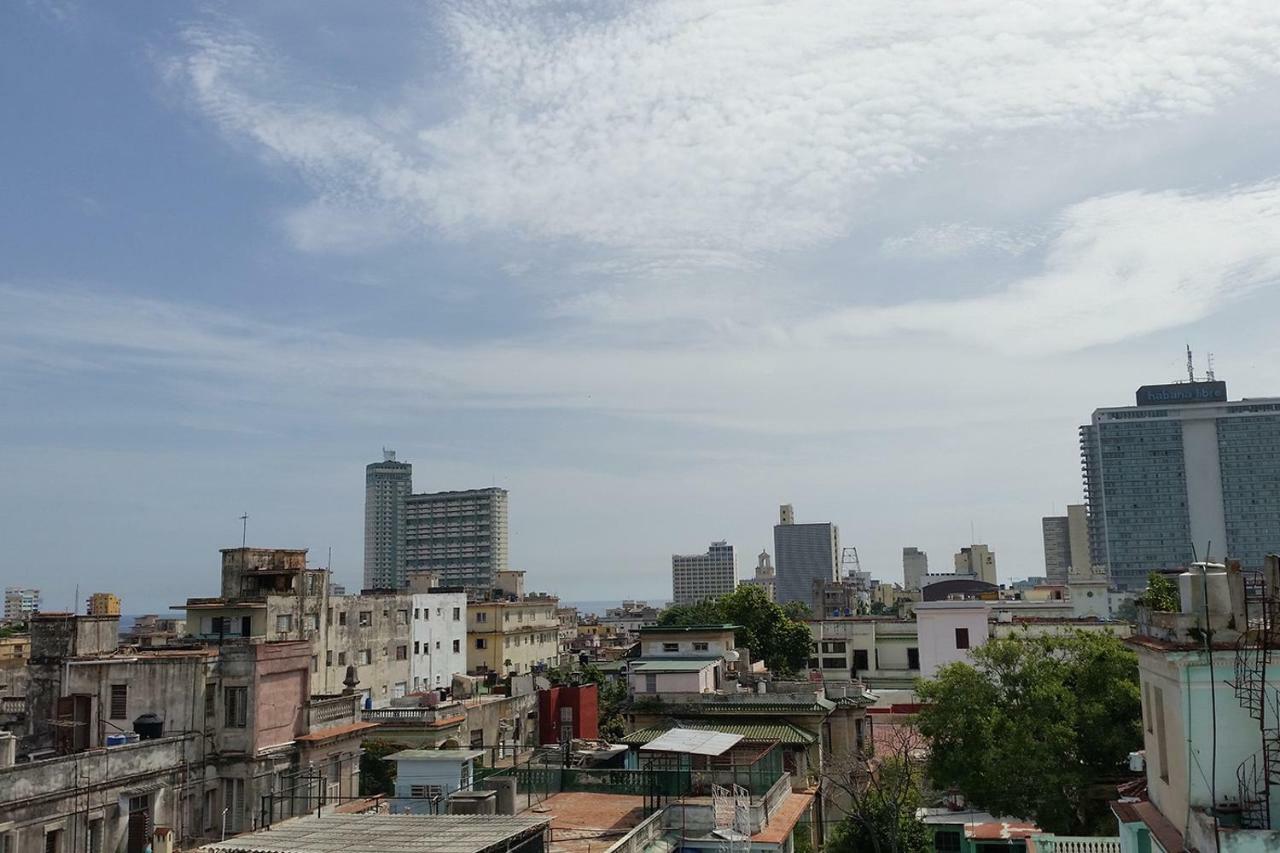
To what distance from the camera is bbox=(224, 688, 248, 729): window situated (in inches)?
1446

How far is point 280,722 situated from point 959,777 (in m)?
24.3

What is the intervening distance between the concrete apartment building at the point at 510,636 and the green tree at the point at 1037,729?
60453 mm

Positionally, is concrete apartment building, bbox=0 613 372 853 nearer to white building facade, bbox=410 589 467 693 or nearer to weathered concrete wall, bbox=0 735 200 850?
weathered concrete wall, bbox=0 735 200 850

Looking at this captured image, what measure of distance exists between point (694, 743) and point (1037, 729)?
16.3 m

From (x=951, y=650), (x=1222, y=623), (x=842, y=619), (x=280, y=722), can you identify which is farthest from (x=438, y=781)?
(x=842, y=619)

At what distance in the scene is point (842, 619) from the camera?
90438 millimetres

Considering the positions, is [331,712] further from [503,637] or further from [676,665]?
[503,637]

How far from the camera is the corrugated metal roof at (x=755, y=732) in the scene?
143 ft

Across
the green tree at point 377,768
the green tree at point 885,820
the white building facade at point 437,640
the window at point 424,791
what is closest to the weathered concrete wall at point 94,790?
the window at point 424,791

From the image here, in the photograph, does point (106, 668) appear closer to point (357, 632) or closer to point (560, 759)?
point (560, 759)

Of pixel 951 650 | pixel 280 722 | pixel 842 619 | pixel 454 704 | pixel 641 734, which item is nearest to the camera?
pixel 280 722

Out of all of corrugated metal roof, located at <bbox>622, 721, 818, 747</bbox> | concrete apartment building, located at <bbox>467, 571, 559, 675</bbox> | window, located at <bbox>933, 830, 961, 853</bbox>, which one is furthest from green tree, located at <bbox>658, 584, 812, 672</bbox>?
window, located at <bbox>933, 830, 961, 853</bbox>

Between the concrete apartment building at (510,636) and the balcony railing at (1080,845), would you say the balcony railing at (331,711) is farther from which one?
the concrete apartment building at (510,636)

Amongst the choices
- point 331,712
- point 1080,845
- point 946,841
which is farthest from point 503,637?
point 1080,845
